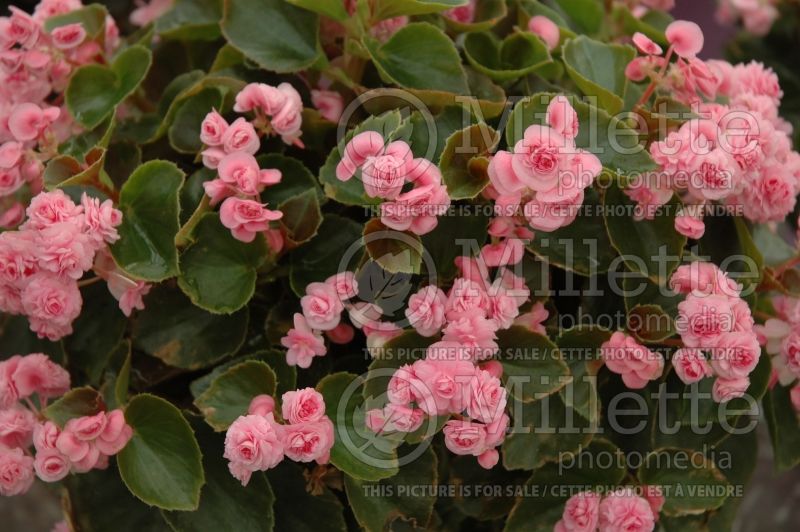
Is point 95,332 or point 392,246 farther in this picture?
point 95,332

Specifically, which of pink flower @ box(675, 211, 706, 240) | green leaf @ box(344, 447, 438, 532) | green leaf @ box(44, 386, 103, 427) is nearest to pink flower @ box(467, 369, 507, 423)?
green leaf @ box(344, 447, 438, 532)

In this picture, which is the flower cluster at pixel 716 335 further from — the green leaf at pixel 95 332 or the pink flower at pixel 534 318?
the green leaf at pixel 95 332

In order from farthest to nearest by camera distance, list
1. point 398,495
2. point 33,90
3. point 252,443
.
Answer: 1. point 33,90
2. point 398,495
3. point 252,443

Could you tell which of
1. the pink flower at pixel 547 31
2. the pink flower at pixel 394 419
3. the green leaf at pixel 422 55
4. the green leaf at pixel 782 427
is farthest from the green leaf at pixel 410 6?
the green leaf at pixel 782 427

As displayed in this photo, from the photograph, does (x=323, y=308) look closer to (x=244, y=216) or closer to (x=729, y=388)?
(x=244, y=216)

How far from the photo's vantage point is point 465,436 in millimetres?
627

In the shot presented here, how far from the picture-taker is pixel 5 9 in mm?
1328

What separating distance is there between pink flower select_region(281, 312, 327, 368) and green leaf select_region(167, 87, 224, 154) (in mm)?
196

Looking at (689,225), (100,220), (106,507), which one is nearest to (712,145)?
(689,225)

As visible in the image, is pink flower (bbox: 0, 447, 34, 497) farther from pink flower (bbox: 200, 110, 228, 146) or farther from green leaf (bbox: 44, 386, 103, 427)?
pink flower (bbox: 200, 110, 228, 146)

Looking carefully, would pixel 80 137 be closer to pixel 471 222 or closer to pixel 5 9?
pixel 471 222

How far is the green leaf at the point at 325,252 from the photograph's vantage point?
0.73 meters

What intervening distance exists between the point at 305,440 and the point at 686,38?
46cm

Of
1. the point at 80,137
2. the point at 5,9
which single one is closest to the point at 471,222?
the point at 80,137
